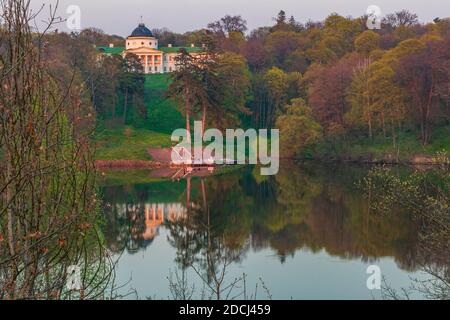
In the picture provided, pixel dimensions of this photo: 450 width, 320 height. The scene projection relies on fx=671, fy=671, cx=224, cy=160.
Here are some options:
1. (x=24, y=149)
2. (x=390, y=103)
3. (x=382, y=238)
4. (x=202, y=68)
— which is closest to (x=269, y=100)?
(x=202, y=68)

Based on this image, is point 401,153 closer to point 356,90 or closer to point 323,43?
point 356,90

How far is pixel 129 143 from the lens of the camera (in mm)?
54938

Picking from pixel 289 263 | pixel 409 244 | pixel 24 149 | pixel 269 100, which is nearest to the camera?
pixel 24 149

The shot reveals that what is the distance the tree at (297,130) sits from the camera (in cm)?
5331

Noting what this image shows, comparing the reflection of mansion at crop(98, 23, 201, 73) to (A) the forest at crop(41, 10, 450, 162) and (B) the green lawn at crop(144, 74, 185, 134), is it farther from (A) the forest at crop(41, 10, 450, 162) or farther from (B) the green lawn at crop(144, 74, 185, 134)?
(A) the forest at crop(41, 10, 450, 162)

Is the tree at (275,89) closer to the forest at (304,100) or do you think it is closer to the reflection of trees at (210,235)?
the forest at (304,100)

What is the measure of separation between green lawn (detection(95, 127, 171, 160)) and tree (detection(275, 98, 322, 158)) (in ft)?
31.1

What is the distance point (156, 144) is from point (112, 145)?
11.7 feet

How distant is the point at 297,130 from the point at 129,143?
13.7 metres

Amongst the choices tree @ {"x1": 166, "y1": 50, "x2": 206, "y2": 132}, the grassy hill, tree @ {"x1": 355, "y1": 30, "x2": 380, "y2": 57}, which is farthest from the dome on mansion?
tree @ {"x1": 166, "y1": 50, "x2": 206, "y2": 132}

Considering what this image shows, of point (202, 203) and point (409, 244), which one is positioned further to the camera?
point (202, 203)

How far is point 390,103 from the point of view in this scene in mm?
51688

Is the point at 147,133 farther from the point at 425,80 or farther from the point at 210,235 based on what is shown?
the point at 210,235

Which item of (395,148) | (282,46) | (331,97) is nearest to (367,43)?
(282,46)
